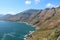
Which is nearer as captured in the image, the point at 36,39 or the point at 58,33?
the point at 58,33

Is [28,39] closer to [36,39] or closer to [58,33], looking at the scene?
[36,39]

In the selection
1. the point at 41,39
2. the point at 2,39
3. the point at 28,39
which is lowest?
the point at 41,39

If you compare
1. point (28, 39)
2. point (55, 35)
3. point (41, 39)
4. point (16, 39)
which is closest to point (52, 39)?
point (55, 35)

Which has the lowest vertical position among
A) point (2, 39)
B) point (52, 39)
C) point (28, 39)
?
point (52, 39)

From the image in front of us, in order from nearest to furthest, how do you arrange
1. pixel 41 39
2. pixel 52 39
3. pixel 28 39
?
pixel 52 39, pixel 41 39, pixel 28 39

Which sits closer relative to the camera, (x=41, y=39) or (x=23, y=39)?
(x=41, y=39)

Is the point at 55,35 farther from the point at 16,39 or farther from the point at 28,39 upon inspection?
the point at 16,39

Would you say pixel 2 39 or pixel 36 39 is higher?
pixel 2 39

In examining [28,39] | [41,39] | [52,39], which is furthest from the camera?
[28,39]

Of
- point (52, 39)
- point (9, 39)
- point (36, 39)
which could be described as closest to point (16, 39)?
point (9, 39)
